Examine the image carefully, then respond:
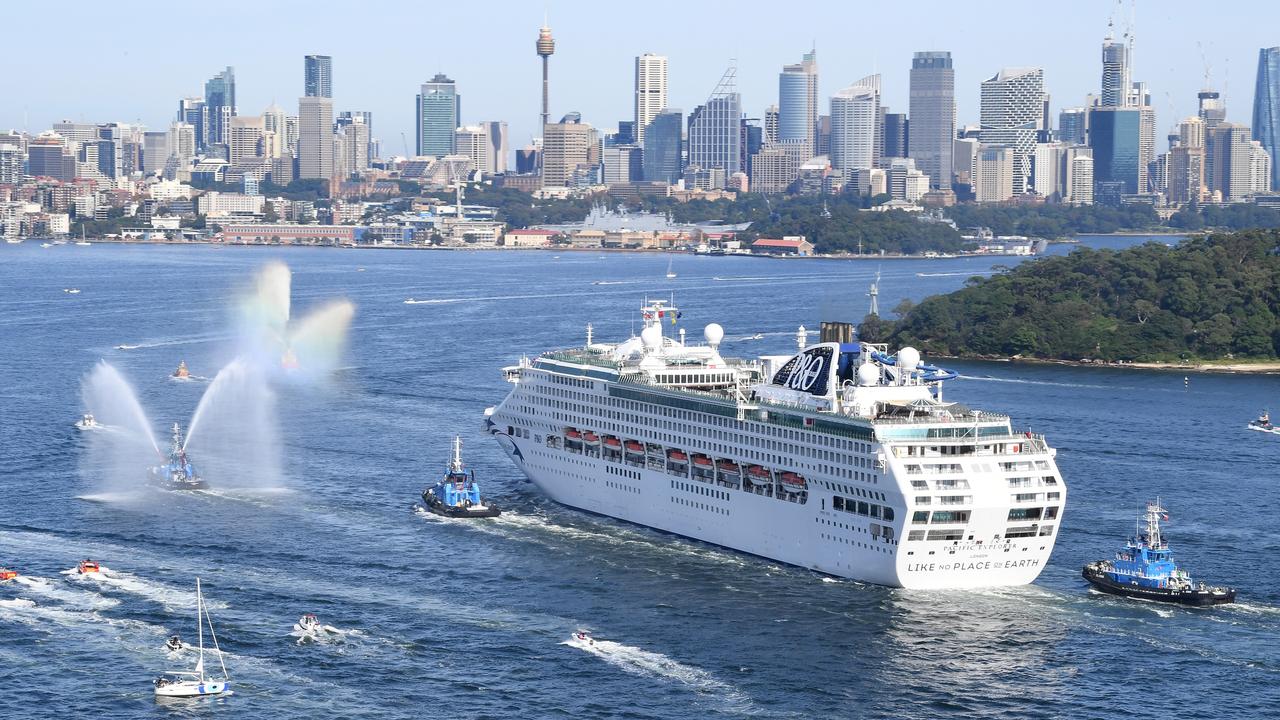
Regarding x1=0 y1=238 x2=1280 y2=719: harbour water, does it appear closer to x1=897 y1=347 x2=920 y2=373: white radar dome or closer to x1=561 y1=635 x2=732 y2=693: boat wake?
x1=561 y1=635 x2=732 y2=693: boat wake

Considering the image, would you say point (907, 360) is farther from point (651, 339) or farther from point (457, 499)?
point (457, 499)

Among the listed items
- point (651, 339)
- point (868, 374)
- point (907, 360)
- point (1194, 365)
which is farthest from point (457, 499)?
point (1194, 365)

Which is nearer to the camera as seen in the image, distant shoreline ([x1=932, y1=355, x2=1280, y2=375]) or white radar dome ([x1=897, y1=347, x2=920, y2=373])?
white radar dome ([x1=897, y1=347, x2=920, y2=373])

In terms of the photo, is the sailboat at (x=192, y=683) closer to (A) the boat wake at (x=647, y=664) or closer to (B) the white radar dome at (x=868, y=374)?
(A) the boat wake at (x=647, y=664)

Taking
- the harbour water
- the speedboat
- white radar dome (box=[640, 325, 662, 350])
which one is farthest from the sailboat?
the speedboat

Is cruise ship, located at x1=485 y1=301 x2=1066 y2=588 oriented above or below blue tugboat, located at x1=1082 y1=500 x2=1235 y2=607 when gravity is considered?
above

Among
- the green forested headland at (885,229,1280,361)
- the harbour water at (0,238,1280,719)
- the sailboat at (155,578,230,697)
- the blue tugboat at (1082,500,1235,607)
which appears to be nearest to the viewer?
the sailboat at (155,578,230,697)

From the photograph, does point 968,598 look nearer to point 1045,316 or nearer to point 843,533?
point 843,533
